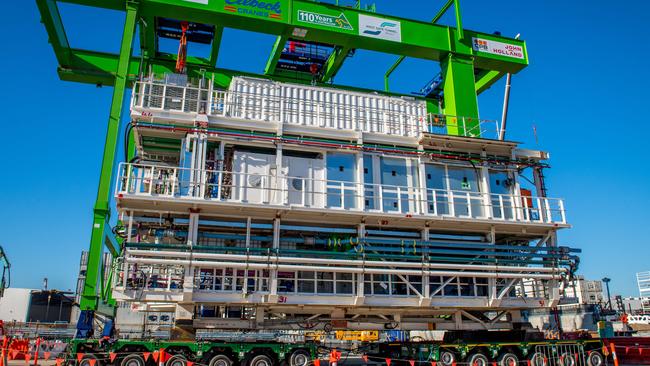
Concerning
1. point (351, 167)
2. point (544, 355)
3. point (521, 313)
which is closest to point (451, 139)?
point (351, 167)

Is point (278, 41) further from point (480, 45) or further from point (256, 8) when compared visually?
point (480, 45)

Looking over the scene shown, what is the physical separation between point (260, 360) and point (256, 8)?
14.0m

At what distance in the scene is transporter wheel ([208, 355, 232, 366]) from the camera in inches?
607

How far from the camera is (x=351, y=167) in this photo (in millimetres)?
19250

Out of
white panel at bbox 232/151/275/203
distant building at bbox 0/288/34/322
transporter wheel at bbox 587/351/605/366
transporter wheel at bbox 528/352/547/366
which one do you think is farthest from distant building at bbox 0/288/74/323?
transporter wheel at bbox 587/351/605/366

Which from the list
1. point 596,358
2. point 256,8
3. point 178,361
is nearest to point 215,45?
point 256,8

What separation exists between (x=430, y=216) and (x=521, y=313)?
5.90 meters

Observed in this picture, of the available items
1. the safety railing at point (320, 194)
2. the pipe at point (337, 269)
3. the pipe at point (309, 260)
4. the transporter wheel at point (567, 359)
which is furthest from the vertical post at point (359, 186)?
the transporter wheel at point (567, 359)

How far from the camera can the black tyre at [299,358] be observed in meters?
16.0

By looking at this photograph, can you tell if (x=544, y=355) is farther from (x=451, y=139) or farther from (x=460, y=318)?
(x=451, y=139)

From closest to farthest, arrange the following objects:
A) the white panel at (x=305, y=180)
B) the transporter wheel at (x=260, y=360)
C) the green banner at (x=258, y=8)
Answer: the transporter wheel at (x=260, y=360), the white panel at (x=305, y=180), the green banner at (x=258, y=8)

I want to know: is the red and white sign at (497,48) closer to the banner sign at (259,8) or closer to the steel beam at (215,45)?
the banner sign at (259,8)

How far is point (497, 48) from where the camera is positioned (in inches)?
966

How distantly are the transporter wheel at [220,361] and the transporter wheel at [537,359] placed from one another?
11.0 metres
